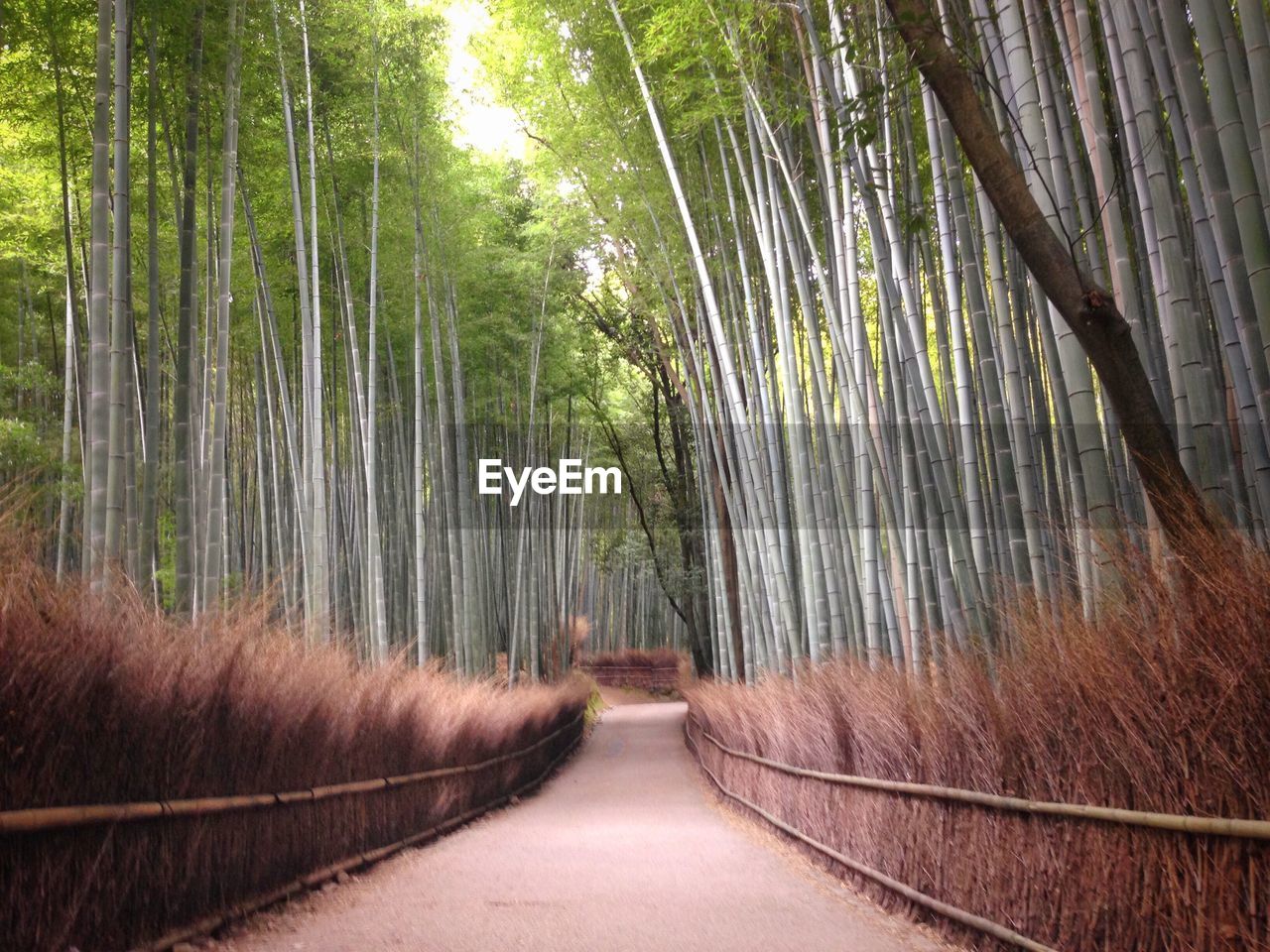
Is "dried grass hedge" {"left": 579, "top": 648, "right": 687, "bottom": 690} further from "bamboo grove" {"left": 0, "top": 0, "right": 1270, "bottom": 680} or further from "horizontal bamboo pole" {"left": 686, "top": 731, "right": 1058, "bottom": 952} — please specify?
"horizontal bamboo pole" {"left": 686, "top": 731, "right": 1058, "bottom": 952}

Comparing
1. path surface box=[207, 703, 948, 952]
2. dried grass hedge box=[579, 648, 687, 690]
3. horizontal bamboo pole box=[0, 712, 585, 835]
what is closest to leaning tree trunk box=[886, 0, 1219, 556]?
path surface box=[207, 703, 948, 952]

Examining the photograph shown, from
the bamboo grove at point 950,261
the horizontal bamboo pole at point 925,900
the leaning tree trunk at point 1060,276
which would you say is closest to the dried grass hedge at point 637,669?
the bamboo grove at point 950,261

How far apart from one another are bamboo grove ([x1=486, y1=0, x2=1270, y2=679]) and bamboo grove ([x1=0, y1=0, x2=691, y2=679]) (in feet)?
4.32

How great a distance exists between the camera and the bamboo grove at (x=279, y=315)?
4895 millimetres

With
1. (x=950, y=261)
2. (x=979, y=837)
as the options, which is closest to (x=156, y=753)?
(x=979, y=837)

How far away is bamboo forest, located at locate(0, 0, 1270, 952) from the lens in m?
2.15

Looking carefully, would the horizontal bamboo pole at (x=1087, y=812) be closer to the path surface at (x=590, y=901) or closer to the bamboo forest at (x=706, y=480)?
the bamboo forest at (x=706, y=480)

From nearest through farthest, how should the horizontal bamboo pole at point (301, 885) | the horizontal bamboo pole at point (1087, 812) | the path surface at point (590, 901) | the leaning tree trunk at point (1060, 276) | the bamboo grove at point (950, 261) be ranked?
the horizontal bamboo pole at point (1087, 812), the leaning tree trunk at point (1060, 276), the bamboo grove at point (950, 261), the horizontal bamboo pole at point (301, 885), the path surface at point (590, 901)

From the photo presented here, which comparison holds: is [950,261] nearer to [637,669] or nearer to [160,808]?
[160,808]

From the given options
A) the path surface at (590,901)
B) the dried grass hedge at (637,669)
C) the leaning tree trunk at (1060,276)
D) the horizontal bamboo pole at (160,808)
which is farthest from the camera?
the dried grass hedge at (637,669)

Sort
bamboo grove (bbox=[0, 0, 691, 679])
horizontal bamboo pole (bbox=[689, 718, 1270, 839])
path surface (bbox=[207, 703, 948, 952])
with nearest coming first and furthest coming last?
horizontal bamboo pole (bbox=[689, 718, 1270, 839])
path surface (bbox=[207, 703, 948, 952])
bamboo grove (bbox=[0, 0, 691, 679])

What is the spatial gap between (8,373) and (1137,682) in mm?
7623

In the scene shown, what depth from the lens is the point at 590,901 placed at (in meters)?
3.46

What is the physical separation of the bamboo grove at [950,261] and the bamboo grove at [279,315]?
1318 mm
